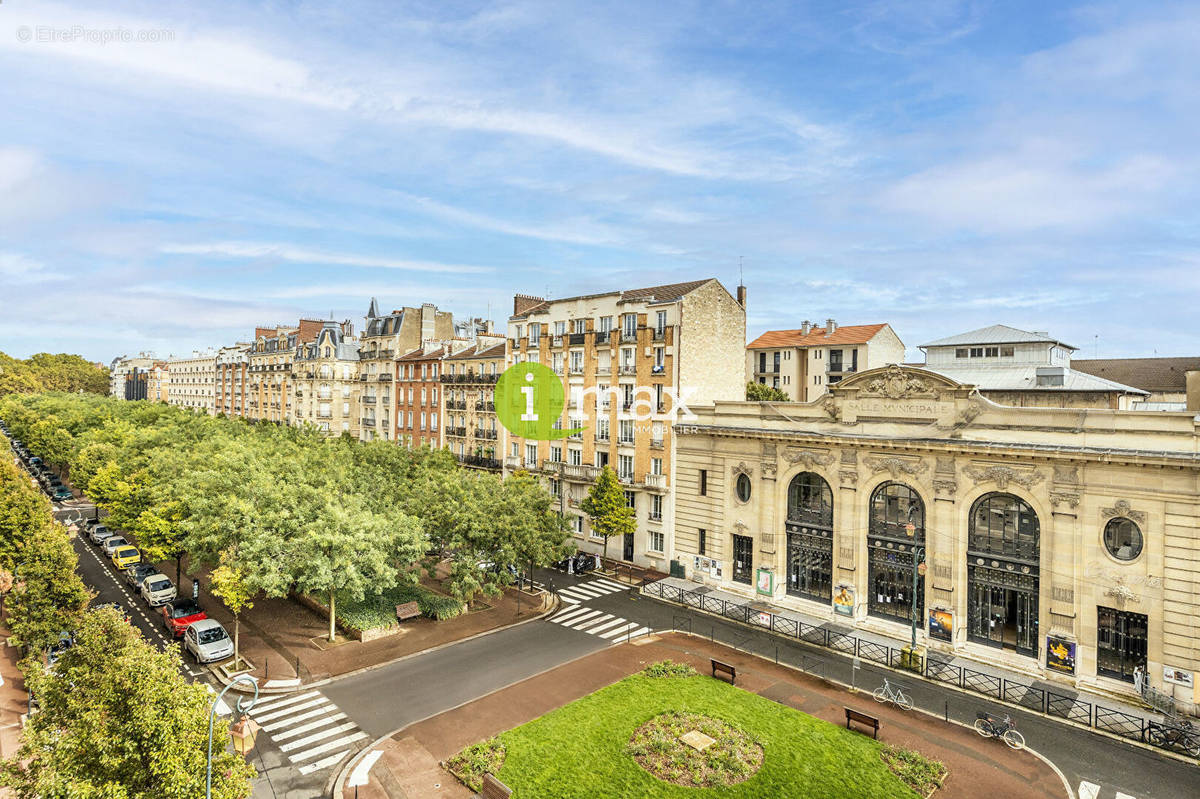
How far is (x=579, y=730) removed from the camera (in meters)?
23.0

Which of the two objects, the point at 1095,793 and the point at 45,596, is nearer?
the point at 1095,793

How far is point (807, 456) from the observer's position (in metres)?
36.8

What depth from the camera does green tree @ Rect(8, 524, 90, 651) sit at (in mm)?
24547

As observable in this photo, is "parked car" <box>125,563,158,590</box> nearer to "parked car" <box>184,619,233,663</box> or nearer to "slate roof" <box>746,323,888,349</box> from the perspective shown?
"parked car" <box>184,619,233,663</box>

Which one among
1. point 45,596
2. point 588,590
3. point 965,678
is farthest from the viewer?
point 588,590

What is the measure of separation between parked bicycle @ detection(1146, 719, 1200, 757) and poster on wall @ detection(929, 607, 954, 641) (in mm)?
8446

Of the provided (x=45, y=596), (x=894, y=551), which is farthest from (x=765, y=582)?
(x=45, y=596)

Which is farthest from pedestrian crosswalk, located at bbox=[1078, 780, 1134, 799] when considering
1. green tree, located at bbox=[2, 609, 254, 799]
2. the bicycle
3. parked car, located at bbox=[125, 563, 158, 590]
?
parked car, located at bbox=[125, 563, 158, 590]

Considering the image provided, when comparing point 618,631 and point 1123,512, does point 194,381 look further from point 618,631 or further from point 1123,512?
point 1123,512

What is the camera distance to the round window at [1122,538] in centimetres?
2688

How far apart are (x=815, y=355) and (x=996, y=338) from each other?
26556 millimetres

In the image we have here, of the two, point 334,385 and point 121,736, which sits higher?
point 334,385

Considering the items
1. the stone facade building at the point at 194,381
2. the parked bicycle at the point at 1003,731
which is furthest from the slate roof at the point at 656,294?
the stone facade building at the point at 194,381

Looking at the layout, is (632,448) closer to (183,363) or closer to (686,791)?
(686,791)
